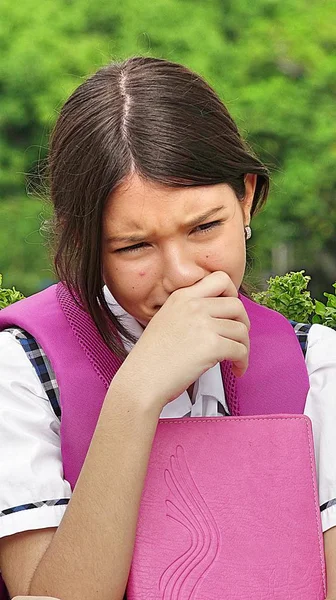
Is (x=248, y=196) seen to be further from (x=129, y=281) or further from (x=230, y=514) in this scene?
(x=230, y=514)

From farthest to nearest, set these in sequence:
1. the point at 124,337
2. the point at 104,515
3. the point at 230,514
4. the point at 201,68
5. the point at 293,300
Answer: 1. the point at 201,68
2. the point at 293,300
3. the point at 124,337
4. the point at 230,514
5. the point at 104,515

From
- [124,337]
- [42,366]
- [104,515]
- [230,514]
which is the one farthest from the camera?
[124,337]

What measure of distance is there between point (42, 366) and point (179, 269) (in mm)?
328

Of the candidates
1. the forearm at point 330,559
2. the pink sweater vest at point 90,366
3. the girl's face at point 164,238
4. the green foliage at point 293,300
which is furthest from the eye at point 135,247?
the green foliage at point 293,300

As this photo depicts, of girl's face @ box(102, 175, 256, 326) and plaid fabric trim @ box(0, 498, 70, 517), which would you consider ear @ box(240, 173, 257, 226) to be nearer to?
A: girl's face @ box(102, 175, 256, 326)

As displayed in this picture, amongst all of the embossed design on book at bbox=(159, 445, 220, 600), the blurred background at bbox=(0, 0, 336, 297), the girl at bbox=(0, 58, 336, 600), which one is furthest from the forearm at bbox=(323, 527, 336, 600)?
the blurred background at bbox=(0, 0, 336, 297)

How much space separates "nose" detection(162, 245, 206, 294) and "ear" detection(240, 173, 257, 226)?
7.8 inches

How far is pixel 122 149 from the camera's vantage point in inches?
73.7

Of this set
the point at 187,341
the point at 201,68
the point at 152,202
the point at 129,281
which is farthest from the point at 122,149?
the point at 201,68

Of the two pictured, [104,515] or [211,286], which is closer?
[104,515]

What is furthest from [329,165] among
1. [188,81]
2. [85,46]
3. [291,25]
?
[188,81]

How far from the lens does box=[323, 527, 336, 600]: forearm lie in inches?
71.1

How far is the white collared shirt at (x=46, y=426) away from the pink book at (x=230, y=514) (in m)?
0.06

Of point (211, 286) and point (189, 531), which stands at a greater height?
point (211, 286)
